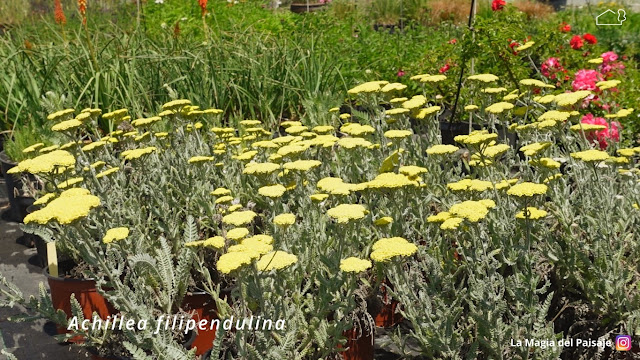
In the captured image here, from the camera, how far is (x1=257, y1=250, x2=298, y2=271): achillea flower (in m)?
2.26

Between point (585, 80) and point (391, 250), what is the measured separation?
3.29 m

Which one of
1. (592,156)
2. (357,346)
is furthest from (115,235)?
(592,156)

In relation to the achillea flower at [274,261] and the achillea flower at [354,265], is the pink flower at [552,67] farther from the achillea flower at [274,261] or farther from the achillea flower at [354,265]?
the achillea flower at [274,261]

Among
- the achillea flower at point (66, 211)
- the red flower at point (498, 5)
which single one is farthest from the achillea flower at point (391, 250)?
the red flower at point (498, 5)

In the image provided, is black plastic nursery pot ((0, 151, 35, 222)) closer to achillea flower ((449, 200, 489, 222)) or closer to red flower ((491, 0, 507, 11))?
achillea flower ((449, 200, 489, 222))

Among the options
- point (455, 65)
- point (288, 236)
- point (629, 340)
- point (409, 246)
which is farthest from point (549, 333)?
point (455, 65)

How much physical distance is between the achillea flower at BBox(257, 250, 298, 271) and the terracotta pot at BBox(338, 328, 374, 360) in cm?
67

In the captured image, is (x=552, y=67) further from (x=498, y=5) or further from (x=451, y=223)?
(x=451, y=223)

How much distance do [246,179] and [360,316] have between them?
4.59ft

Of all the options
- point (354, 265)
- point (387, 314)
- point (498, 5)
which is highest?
point (498, 5)

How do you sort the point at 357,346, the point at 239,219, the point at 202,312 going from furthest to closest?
the point at 202,312 < the point at 357,346 < the point at 239,219

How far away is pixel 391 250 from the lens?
2316mm

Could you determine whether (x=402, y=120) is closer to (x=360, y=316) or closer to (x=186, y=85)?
(x=360, y=316)

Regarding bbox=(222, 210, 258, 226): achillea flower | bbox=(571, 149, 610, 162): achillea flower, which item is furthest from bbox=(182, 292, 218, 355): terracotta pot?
bbox=(571, 149, 610, 162): achillea flower
